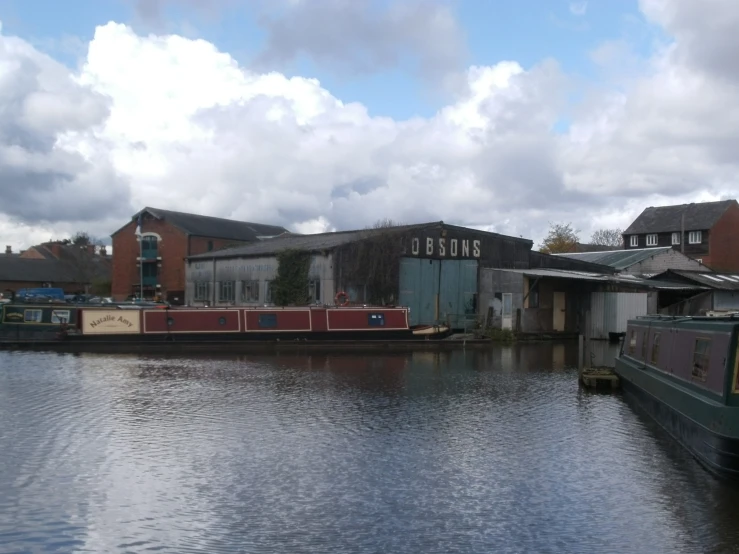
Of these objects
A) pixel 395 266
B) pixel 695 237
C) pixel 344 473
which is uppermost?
pixel 695 237

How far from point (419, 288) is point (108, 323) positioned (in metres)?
12.8

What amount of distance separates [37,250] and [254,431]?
69.3 metres

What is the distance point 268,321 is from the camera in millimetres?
26812

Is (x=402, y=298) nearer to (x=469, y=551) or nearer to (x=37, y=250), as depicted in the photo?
(x=469, y=551)

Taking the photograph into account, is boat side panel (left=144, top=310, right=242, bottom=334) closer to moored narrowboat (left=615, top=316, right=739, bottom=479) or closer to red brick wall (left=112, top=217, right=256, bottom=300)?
moored narrowboat (left=615, top=316, right=739, bottom=479)

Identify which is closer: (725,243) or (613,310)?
(613,310)

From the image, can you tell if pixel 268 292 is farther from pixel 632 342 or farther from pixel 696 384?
pixel 696 384

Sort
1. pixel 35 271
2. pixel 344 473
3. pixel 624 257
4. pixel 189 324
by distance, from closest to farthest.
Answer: pixel 344 473 → pixel 189 324 → pixel 624 257 → pixel 35 271

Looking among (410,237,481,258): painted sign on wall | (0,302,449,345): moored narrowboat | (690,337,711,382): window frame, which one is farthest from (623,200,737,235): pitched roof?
(690,337,711,382): window frame

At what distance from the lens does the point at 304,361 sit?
2264cm

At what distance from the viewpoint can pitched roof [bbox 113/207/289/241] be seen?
50.9 metres

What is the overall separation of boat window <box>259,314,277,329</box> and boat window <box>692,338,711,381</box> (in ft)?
58.1

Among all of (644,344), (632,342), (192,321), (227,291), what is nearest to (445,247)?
(227,291)

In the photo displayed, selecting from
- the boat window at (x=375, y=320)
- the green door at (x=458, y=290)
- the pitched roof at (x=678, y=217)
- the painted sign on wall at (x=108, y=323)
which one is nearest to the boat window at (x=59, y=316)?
the painted sign on wall at (x=108, y=323)
